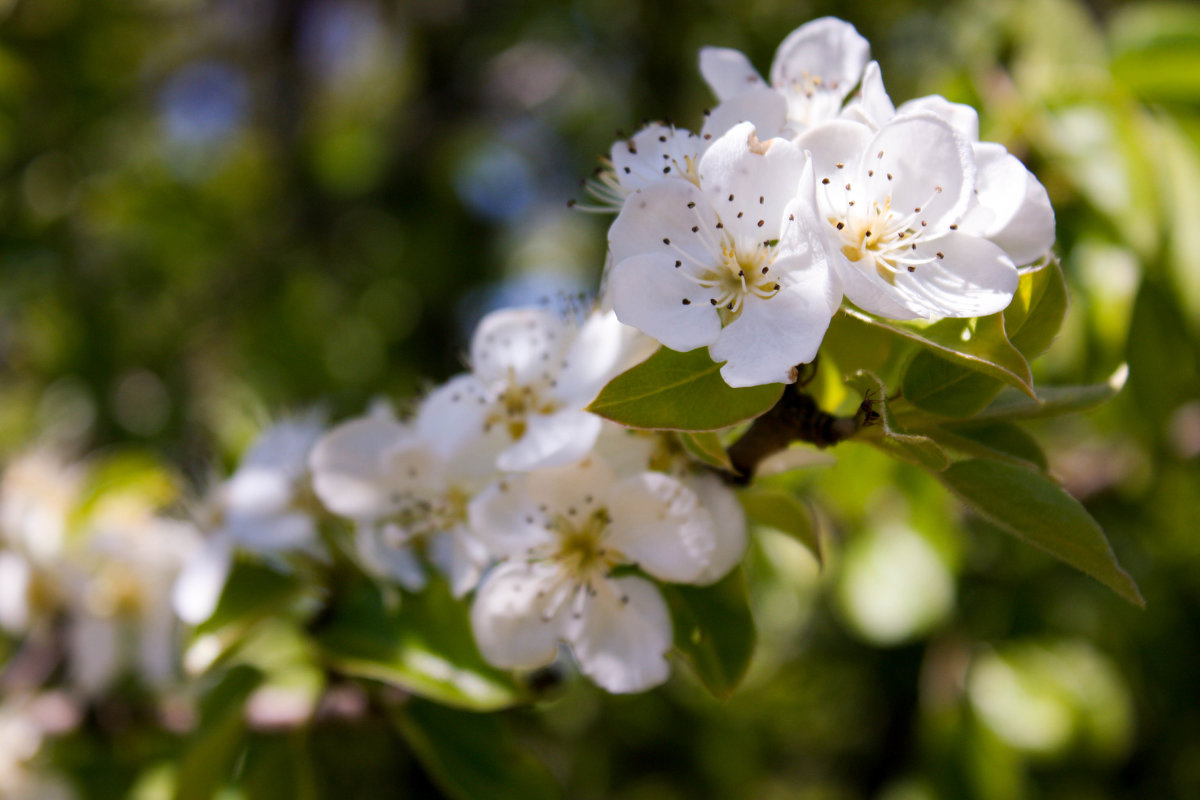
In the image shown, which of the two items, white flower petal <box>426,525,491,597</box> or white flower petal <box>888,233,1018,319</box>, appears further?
white flower petal <box>426,525,491,597</box>

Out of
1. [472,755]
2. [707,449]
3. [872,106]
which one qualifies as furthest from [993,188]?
[472,755]

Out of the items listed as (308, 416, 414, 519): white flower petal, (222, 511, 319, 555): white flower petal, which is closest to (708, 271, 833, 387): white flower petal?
(308, 416, 414, 519): white flower petal

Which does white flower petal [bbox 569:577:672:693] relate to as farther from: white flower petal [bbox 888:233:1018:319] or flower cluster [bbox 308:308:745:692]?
white flower petal [bbox 888:233:1018:319]

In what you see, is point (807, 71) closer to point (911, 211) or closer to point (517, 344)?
point (911, 211)

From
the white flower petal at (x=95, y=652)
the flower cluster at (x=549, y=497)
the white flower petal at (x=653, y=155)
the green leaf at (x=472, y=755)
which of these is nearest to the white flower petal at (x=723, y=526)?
the flower cluster at (x=549, y=497)

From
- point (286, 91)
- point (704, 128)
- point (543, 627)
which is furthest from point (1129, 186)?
point (286, 91)

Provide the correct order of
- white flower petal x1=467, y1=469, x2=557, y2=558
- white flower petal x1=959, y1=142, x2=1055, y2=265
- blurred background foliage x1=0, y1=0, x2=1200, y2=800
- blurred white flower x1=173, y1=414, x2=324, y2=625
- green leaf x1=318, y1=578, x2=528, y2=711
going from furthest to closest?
blurred background foliage x1=0, y1=0, x2=1200, y2=800 → blurred white flower x1=173, y1=414, x2=324, y2=625 → green leaf x1=318, y1=578, x2=528, y2=711 → white flower petal x1=467, y1=469, x2=557, y2=558 → white flower petal x1=959, y1=142, x2=1055, y2=265

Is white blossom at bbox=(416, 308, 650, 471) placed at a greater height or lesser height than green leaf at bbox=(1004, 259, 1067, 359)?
lesser

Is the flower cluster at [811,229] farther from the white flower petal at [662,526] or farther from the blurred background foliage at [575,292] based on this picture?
the blurred background foliage at [575,292]
